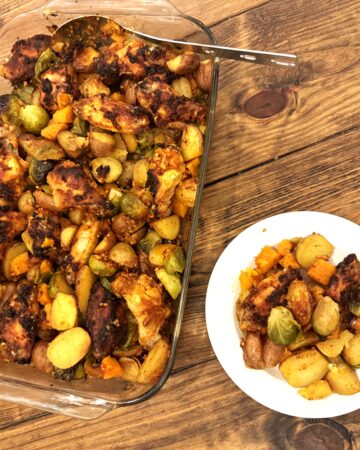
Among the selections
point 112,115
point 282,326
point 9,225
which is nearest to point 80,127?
point 112,115

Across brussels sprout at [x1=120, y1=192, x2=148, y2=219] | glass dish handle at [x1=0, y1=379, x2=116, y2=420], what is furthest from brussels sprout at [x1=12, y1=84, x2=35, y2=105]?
glass dish handle at [x1=0, y1=379, x2=116, y2=420]

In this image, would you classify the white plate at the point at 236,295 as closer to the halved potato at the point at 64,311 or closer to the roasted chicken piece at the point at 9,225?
the halved potato at the point at 64,311

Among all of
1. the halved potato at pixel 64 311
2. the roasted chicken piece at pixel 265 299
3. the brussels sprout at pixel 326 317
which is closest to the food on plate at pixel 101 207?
the halved potato at pixel 64 311

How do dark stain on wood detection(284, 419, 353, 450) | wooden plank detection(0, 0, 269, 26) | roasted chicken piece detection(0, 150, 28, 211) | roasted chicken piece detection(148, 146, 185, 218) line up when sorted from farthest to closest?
wooden plank detection(0, 0, 269, 26) < dark stain on wood detection(284, 419, 353, 450) < roasted chicken piece detection(0, 150, 28, 211) < roasted chicken piece detection(148, 146, 185, 218)

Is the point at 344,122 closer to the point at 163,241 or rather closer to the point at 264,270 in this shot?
the point at 264,270

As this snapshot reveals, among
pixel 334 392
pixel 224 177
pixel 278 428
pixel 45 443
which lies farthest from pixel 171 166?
pixel 45 443

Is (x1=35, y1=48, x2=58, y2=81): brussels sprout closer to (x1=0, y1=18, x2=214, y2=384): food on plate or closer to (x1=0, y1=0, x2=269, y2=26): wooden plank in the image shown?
(x1=0, y1=18, x2=214, y2=384): food on plate
